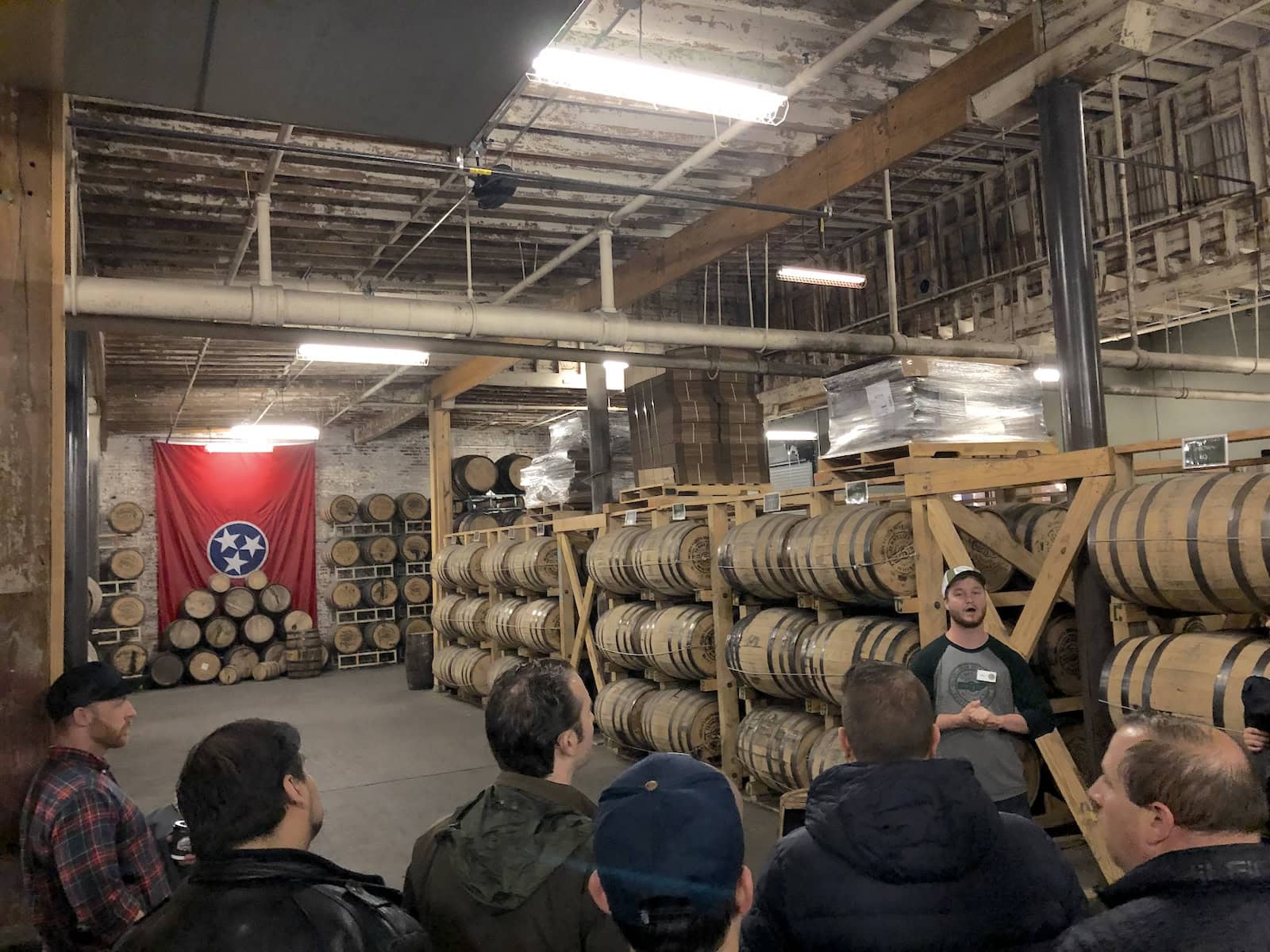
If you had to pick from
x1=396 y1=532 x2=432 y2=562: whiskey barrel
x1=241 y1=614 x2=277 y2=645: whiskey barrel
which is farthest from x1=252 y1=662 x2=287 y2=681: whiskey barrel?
x1=396 y1=532 x2=432 y2=562: whiskey barrel

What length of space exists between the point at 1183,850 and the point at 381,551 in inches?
723

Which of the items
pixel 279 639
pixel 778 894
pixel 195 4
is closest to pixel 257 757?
pixel 778 894

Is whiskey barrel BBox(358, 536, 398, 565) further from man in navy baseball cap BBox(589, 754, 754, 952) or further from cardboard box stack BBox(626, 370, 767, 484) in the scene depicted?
man in navy baseball cap BBox(589, 754, 754, 952)

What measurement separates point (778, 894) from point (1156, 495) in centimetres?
300

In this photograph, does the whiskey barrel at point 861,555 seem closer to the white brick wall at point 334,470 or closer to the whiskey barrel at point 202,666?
the whiskey barrel at point 202,666

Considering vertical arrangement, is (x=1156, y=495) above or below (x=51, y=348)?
below

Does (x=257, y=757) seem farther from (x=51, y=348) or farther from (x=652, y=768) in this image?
(x=51, y=348)

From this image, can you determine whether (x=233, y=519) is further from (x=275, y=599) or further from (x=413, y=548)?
(x=413, y=548)

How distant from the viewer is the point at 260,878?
1699 millimetres

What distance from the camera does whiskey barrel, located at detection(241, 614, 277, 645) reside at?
1764 centimetres

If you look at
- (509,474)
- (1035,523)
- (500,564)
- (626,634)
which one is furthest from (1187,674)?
(509,474)

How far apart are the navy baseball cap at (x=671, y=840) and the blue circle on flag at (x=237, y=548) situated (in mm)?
18505

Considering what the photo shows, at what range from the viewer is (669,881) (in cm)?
136

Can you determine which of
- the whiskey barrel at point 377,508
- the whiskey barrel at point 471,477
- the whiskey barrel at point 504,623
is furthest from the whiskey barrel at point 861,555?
the whiskey barrel at point 377,508
